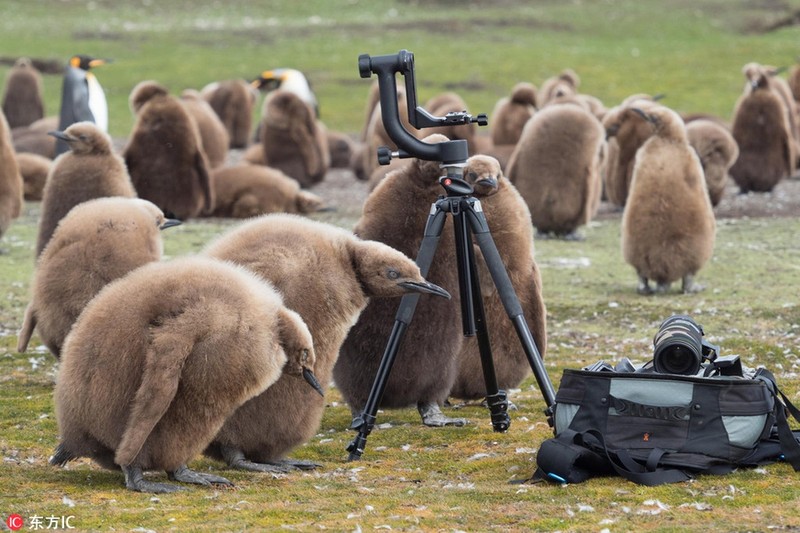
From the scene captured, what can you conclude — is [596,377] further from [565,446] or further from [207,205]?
[207,205]

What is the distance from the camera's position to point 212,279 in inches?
171

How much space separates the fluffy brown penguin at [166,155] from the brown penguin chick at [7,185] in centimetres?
176

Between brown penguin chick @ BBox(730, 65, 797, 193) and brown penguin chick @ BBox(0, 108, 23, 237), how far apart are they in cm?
875

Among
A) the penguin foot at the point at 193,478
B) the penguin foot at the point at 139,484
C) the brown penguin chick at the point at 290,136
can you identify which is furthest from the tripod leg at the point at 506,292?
the brown penguin chick at the point at 290,136

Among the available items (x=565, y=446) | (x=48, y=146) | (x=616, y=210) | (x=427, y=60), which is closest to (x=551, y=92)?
(x=616, y=210)

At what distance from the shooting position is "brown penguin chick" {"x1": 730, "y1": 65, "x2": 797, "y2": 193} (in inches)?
603

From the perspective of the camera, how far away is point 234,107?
76.1ft

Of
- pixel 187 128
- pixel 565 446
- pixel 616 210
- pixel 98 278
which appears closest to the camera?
pixel 565 446

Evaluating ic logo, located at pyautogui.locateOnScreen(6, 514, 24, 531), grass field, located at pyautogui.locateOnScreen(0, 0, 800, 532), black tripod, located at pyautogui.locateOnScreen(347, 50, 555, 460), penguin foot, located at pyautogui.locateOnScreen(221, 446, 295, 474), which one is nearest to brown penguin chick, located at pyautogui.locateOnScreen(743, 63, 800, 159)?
grass field, located at pyautogui.locateOnScreen(0, 0, 800, 532)

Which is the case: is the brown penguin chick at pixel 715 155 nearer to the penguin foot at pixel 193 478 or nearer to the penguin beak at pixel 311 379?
the penguin beak at pixel 311 379

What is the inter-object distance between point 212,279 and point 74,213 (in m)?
2.21

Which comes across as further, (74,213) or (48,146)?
(48,146)

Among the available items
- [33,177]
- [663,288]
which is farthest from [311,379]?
[33,177]

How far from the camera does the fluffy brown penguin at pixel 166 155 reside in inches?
496
